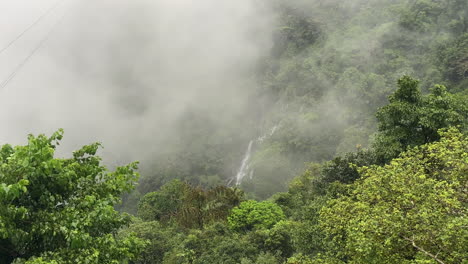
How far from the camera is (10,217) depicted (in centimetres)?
644

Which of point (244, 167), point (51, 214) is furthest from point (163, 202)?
point (244, 167)

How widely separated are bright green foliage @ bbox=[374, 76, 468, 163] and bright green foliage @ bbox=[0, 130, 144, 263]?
1910 cm

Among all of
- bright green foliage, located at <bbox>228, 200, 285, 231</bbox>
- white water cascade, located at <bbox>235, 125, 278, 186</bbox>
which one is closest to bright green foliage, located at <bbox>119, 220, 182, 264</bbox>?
bright green foliage, located at <bbox>228, 200, 285, 231</bbox>

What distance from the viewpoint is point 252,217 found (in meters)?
42.8

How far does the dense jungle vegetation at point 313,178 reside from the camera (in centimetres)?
737

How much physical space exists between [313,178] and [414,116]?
57.7ft

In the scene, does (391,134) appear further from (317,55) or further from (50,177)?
(317,55)

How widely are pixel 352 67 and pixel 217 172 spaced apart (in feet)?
205

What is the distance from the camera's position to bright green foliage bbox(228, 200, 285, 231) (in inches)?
1672

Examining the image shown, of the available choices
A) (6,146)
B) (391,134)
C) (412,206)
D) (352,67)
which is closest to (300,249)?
(391,134)

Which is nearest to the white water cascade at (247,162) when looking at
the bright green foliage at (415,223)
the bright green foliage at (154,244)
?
the bright green foliage at (154,244)

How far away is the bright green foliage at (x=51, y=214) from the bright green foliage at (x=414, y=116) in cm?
1910

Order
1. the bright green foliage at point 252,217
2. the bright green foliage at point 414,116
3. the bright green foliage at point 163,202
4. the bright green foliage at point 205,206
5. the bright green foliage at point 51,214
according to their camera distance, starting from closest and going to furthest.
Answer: the bright green foliage at point 51,214, the bright green foliage at point 414,116, the bright green foliage at point 252,217, the bright green foliage at point 205,206, the bright green foliage at point 163,202

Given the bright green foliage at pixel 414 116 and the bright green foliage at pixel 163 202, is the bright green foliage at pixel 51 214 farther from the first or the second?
the bright green foliage at pixel 163 202
